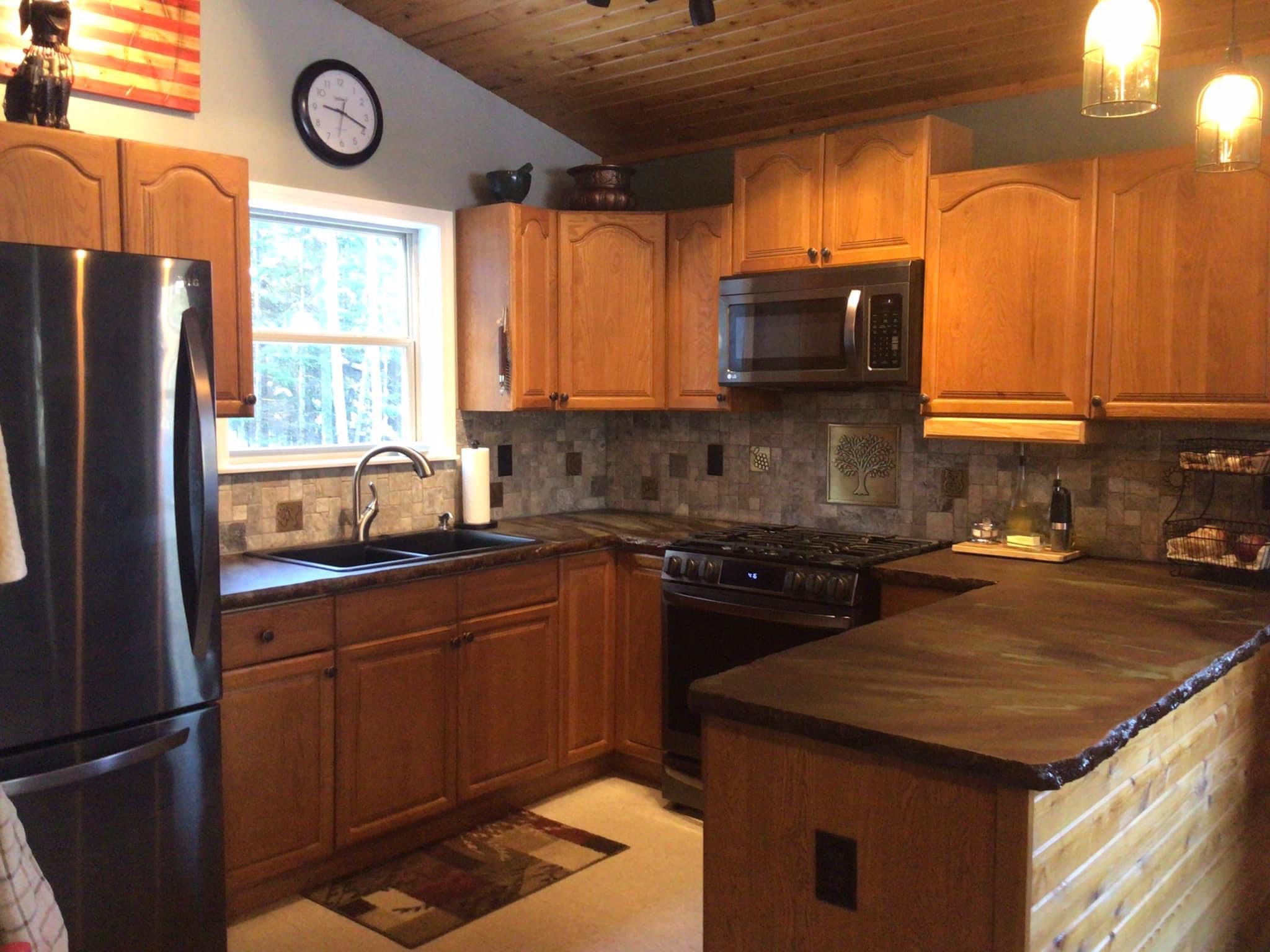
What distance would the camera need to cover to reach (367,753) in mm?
3201

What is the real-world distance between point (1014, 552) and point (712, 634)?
3.25ft

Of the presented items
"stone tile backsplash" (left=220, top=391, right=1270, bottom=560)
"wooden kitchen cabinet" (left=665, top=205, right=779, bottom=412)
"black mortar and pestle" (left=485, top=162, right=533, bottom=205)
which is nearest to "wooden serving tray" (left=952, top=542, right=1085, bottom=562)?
"stone tile backsplash" (left=220, top=391, right=1270, bottom=560)

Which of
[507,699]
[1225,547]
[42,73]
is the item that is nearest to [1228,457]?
[1225,547]

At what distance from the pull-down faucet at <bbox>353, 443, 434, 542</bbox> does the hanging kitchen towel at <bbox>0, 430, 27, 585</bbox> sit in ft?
7.99

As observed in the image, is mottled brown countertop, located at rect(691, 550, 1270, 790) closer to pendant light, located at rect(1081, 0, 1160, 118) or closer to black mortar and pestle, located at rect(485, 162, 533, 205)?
pendant light, located at rect(1081, 0, 1160, 118)

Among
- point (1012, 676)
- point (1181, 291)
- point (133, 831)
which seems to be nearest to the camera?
point (1012, 676)

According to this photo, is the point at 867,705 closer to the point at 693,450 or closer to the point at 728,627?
the point at 728,627

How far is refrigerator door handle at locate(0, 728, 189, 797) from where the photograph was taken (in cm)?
221

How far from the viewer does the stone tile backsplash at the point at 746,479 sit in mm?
3445

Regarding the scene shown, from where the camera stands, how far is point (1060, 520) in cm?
341

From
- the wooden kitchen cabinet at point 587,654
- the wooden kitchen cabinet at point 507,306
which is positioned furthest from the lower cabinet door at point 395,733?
the wooden kitchen cabinet at point 507,306

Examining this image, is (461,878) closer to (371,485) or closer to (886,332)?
(371,485)

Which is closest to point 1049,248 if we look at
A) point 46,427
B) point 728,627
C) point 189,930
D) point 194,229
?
point 728,627

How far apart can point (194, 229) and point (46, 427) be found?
3.02 ft
